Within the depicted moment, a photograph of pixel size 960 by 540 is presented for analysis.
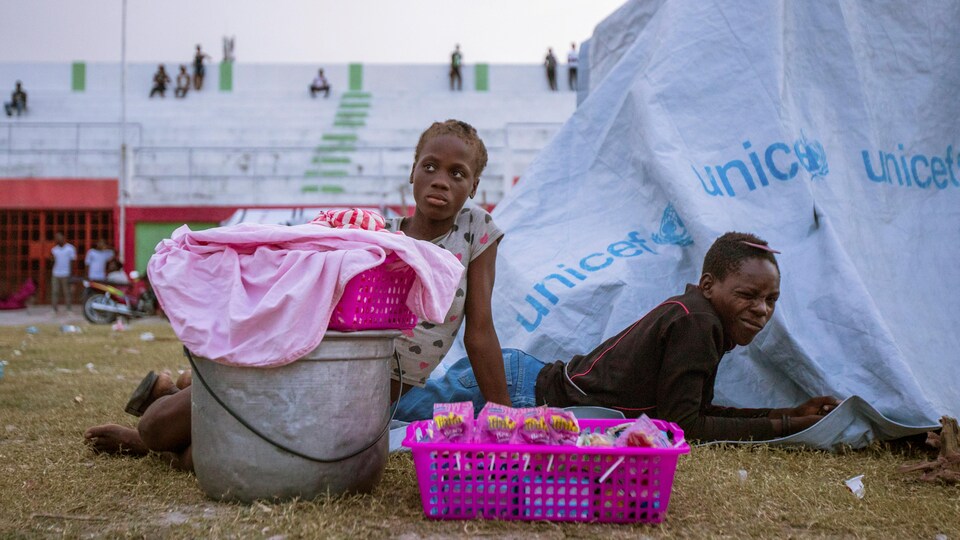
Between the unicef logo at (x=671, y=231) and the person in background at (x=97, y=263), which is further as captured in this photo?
the person in background at (x=97, y=263)

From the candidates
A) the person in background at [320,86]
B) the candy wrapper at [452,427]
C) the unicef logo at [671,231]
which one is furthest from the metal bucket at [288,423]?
the person in background at [320,86]

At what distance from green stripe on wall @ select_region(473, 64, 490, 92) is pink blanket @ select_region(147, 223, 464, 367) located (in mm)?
23137

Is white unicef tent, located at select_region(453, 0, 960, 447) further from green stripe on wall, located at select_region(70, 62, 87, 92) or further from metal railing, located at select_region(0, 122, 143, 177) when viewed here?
green stripe on wall, located at select_region(70, 62, 87, 92)

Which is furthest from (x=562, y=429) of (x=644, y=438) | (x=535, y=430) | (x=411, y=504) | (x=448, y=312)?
(x=448, y=312)

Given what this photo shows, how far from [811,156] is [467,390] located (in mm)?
1812

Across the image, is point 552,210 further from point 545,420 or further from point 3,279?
point 3,279

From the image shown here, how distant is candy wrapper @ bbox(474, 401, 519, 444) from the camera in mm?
2035

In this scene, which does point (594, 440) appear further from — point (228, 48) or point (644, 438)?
point (228, 48)

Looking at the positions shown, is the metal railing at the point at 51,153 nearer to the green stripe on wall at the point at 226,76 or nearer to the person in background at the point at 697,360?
the green stripe on wall at the point at 226,76

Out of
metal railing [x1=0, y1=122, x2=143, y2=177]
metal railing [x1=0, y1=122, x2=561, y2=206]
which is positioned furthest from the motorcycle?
metal railing [x1=0, y1=122, x2=143, y2=177]

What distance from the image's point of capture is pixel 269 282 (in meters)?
2.08

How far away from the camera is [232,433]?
2078 millimetres

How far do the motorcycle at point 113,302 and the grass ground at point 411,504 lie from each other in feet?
27.0

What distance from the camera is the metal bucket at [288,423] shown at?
2057 mm
